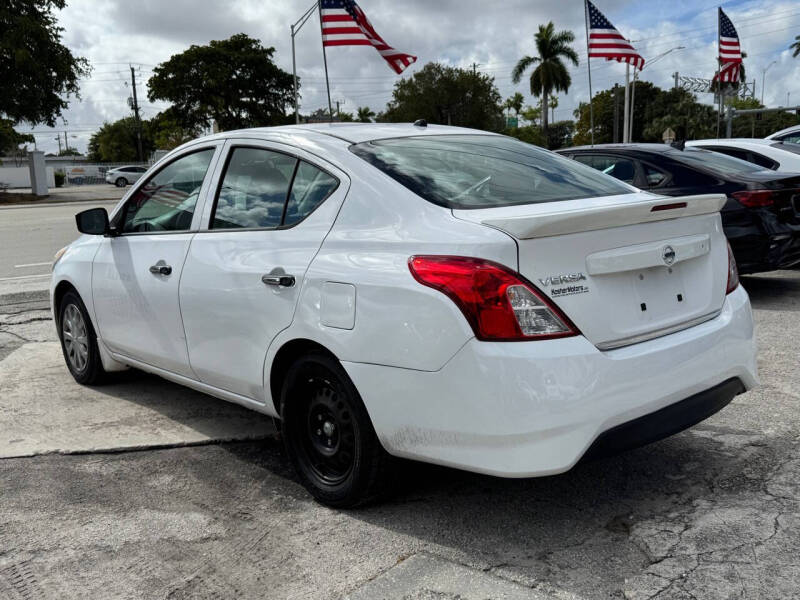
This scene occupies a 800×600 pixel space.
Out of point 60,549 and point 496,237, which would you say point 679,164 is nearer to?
point 496,237

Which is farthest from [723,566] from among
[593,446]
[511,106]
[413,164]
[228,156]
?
[511,106]

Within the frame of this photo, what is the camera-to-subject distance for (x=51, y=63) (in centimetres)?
3788

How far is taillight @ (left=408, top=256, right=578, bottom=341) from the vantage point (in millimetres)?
2652

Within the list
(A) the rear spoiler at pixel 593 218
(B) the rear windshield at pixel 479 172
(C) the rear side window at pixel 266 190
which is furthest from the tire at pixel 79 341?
(A) the rear spoiler at pixel 593 218

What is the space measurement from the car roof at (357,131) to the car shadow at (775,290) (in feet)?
14.7

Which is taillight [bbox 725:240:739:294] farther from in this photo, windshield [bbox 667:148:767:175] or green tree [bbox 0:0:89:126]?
green tree [bbox 0:0:89:126]

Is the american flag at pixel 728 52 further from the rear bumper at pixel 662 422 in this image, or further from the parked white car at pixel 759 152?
the rear bumper at pixel 662 422

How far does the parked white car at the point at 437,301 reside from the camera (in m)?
2.67

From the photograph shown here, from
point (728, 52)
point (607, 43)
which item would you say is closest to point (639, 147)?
point (607, 43)

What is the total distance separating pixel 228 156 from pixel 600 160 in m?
5.13

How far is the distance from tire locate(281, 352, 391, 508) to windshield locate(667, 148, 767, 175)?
5554mm

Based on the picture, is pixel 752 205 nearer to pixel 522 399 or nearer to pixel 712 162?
pixel 712 162

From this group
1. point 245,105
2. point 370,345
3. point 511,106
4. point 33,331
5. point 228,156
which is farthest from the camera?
point 511,106

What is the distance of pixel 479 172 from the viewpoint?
344 cm
